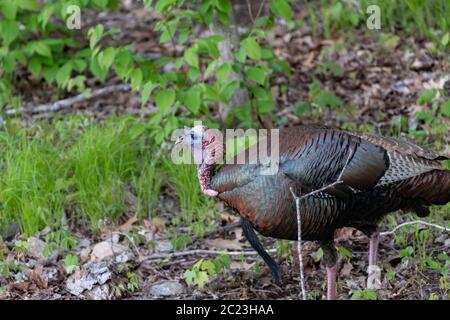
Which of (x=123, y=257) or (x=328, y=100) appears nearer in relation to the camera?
(x=123, y=257)

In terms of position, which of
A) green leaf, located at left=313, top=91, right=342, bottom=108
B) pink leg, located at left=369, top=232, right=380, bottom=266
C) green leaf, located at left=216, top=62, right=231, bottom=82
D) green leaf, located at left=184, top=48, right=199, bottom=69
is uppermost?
green leaf, located at left=184, top=48, right=199, bottom=69

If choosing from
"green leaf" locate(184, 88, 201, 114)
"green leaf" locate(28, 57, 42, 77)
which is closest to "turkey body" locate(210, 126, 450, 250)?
"green leaf" locate(184, 88, 201, 114)

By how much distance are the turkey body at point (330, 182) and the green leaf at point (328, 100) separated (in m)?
1.97

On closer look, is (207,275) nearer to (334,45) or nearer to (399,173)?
(399,173)

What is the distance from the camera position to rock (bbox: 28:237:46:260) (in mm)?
4977

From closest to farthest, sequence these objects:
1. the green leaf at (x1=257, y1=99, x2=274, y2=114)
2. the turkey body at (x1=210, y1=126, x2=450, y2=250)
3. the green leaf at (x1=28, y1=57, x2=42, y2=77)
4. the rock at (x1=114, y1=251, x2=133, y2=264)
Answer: the turkey body at (x1=210, y1=126, x2=450, y2=250), the rock at (x1=114, y1=251, x2=133, y2=264), the green leaf at (x1=257, y1=99, x2=274, y2=114), the green leaf at (x1=28, y1=57, x2=42, y2=77)

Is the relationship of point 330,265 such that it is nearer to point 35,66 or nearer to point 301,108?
point 301,108

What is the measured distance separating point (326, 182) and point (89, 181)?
184cm

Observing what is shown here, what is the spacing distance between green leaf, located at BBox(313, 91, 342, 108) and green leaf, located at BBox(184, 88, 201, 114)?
4.45 feet

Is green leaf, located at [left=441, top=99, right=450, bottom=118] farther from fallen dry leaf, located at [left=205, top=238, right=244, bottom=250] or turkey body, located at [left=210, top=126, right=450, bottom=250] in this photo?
fallen dry leaf, located at [left=205, top=238, right=244, bottom=250]

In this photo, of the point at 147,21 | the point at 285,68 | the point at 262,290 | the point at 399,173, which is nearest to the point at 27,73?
the point at 147,21

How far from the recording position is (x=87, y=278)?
15.1 ft

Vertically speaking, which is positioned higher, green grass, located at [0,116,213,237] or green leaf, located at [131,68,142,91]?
green leaf, located at [131,68,142,91]

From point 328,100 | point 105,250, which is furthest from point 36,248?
point 328,100
